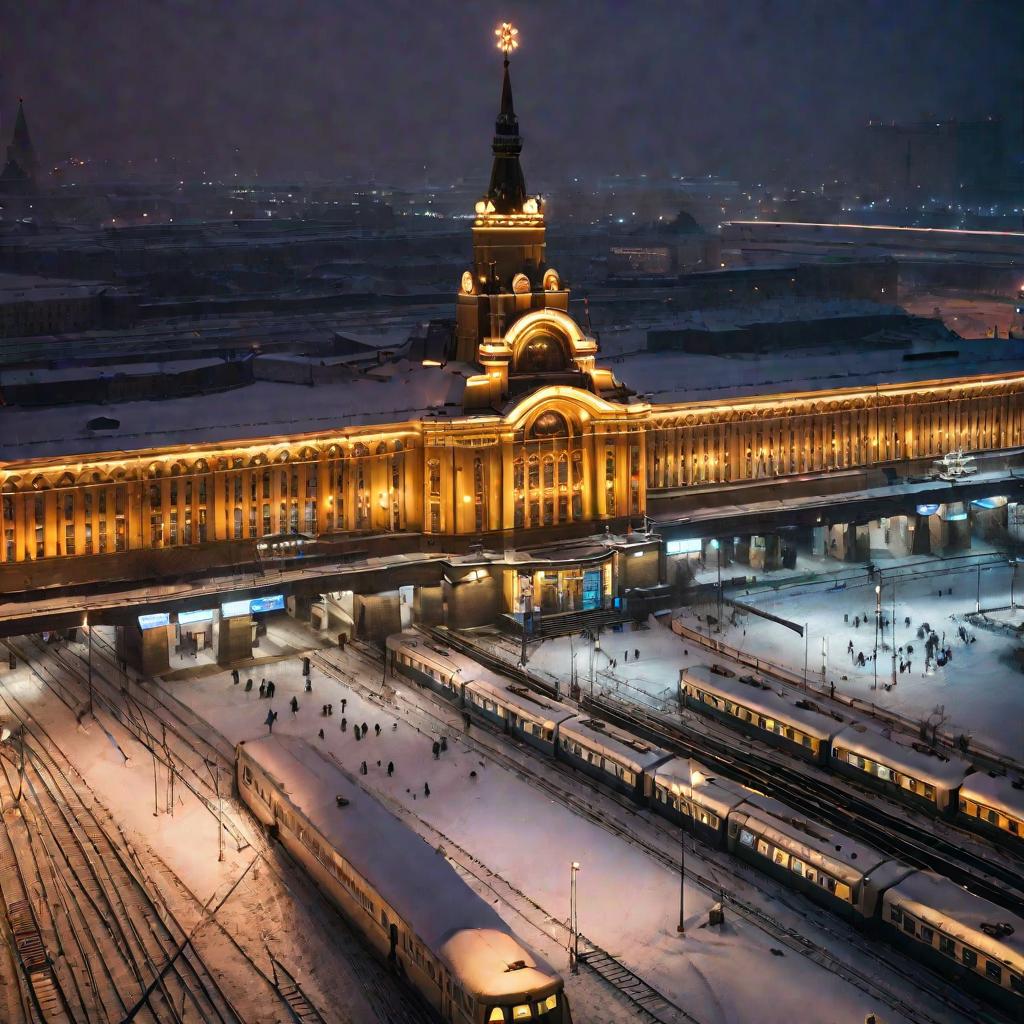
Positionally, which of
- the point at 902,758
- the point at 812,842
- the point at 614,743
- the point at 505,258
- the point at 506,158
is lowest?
the point at 812,842

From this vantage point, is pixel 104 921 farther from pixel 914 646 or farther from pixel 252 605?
pixel 914 646

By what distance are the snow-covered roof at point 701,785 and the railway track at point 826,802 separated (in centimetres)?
Answer: 216

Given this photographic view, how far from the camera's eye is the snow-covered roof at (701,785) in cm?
4669

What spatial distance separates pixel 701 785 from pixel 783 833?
13.0 feet

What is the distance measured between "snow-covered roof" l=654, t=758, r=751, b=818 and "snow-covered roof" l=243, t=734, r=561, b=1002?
920cm

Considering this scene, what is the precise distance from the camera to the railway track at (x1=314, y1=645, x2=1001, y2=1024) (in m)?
38.8

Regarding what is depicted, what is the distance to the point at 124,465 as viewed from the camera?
64.1 meters

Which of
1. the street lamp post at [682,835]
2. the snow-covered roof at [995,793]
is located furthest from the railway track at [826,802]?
the street lamp post at [682,835]

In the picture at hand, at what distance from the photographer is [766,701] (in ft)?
182

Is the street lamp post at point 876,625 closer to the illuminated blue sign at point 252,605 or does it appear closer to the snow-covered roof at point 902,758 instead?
the snow-covered roof at point 902,758

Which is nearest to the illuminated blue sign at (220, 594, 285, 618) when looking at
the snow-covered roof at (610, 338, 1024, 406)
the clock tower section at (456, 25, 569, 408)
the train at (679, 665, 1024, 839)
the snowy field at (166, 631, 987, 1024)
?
the snowy field at (166, 631, 987, 1024)

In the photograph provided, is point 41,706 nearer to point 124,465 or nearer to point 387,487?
point 124,465

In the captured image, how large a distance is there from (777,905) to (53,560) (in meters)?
34.2

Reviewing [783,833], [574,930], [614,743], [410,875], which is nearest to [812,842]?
[783,833]
